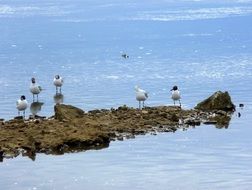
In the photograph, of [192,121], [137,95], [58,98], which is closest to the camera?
[192,121]

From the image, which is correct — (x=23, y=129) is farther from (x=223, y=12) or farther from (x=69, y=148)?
(x=223, y=12)

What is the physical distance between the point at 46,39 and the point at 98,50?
15.3 metres

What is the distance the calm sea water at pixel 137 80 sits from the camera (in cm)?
2783

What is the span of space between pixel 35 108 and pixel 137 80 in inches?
481

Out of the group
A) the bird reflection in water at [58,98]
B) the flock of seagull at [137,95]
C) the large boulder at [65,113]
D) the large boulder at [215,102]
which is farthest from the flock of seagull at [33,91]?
the large boulder at [215,102]

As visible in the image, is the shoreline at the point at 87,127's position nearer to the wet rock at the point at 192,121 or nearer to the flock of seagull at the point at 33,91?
the wet rock at the point at 192,121

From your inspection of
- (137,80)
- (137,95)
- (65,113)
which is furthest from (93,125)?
(137,80)

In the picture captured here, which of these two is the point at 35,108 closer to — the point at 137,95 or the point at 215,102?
the point at 137,95

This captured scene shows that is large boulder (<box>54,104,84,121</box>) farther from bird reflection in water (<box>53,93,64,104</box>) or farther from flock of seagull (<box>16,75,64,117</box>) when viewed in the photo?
bird reflection in water (<box>53,93,64,104</box>)

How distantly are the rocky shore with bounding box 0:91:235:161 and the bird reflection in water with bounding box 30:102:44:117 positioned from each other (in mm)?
3400

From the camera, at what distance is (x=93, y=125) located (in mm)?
33875

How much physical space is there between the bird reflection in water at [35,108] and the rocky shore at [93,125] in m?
3.40

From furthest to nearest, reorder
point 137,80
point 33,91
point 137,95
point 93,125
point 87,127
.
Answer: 1. point 137,80
2. point 33,91
3. point 137,95
4. point 93,125
5. point 87,127

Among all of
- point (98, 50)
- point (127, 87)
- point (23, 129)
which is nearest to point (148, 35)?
point (98, 50)
